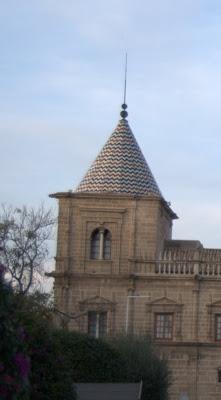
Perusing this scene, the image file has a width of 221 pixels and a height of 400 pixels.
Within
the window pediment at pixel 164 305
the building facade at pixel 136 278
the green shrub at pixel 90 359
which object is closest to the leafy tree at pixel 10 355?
the green shrub at pixel 90 359

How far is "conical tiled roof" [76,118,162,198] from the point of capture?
1993 inches

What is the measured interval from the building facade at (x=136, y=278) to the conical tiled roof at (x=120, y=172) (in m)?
0.05

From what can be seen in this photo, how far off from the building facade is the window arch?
5cm

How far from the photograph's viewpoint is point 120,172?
50.9m

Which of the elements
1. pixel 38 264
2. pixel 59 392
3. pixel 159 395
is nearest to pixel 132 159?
pixel 38 264

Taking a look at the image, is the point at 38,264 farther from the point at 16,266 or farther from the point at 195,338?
the point at 195,338

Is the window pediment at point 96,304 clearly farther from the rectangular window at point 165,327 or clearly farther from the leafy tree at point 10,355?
the leafy tree at point 10,355

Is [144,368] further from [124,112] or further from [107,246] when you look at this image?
[124,112]

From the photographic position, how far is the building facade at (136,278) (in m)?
48.8

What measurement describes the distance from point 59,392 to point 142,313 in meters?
31.5

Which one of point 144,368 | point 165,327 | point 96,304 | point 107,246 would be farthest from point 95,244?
point 144,368

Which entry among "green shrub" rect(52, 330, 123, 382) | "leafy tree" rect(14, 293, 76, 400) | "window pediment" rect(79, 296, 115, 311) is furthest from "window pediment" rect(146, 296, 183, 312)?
"leafy tree" rect(14, 293, 76, 400)

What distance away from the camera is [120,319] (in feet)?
162

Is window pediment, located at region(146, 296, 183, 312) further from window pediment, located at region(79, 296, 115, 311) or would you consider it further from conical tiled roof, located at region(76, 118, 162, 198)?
conical tiled roof, located at region(76, 118, 162, 198)
